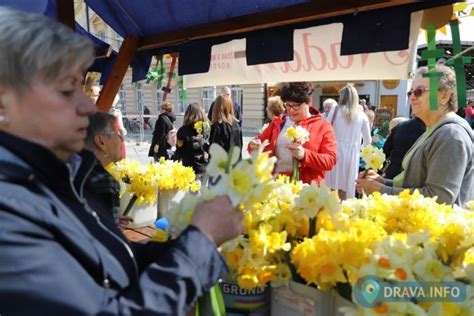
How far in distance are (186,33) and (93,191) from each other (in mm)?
1859

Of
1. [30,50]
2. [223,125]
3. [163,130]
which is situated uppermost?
[30,50]

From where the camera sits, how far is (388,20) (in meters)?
1.83

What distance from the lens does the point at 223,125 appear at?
4668mm

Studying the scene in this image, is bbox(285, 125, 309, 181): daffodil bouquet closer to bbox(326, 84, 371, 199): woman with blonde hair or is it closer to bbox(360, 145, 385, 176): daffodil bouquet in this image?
bbox(360, 145, 385, 176): daffodil bouquet

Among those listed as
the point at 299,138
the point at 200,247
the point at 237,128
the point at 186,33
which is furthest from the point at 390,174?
the point at 200,247

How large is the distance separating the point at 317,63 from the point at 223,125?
2.47m

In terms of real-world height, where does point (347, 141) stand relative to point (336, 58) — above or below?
below

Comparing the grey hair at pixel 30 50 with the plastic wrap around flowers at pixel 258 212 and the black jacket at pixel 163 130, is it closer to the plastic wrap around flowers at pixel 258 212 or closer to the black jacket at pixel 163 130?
the plastic wrap around flowers at pixel 258 212

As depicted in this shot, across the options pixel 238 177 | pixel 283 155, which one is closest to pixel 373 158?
pixel 283 155

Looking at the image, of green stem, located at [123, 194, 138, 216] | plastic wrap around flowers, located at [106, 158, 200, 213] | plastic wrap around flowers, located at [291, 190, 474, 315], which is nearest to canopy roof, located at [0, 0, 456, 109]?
plastic wrap around flowers, located at [106, 158, 200, 213]

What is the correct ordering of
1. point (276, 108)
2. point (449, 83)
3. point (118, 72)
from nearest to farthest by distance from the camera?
point (449, 83)
point (118, 72)
point (276, 108)

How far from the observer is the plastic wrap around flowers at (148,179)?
2.27m

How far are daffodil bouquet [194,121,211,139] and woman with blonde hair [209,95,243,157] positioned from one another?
27 centimetres

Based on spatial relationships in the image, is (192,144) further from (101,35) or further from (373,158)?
(373,158)
